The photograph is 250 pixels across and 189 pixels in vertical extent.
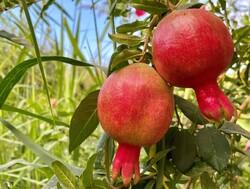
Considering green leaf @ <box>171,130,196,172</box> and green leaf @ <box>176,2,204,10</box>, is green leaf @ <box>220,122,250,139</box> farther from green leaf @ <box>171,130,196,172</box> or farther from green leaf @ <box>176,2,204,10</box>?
green leaf @ <box>176,2,204,10</box>

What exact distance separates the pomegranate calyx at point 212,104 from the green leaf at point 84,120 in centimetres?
16

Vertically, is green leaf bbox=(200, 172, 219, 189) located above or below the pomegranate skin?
below

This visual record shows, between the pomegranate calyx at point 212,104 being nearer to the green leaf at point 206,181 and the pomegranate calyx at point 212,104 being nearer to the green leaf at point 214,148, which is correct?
the green leaf at point 214,148

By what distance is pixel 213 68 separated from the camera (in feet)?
1.37

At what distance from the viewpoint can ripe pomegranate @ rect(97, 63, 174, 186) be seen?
411 millimetres

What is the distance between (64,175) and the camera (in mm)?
509

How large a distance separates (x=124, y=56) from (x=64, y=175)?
0.48ft

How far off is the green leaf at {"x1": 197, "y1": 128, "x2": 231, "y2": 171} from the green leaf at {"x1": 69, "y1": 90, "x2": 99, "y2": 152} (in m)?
0.13

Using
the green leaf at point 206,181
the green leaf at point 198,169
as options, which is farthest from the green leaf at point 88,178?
the green leaf at point 206,181

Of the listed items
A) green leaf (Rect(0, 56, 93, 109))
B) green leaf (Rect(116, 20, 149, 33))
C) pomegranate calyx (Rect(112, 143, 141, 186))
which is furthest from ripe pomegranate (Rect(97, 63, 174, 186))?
green leaf (Rect(0, 56, 93, 109))

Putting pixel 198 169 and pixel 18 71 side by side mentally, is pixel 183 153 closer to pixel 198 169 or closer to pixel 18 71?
pixel 198 169

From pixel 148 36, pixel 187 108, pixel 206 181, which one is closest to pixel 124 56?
pixel 148 36

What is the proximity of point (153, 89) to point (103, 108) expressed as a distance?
5 centimetres

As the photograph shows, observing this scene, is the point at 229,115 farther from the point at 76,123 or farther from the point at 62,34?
the point at 62,34
